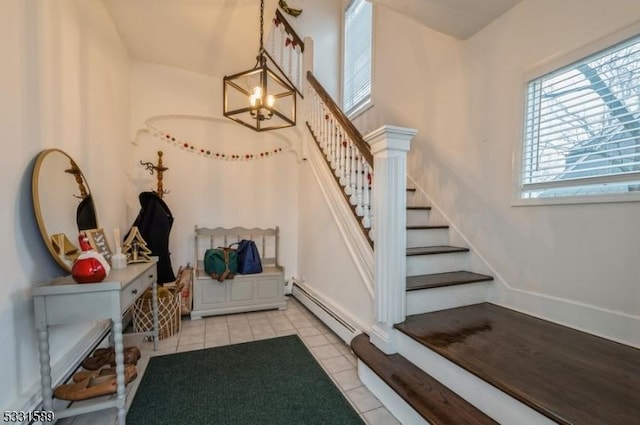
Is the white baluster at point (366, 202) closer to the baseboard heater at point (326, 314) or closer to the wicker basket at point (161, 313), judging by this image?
the baseboard heater at point (326, 314)

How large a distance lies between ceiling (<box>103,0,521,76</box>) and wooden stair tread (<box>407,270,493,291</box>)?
195cm

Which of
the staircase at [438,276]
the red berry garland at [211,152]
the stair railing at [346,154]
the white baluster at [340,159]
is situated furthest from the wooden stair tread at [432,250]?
the red berry garland at [211,152]

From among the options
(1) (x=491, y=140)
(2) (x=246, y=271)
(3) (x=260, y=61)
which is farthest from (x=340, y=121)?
(2) (x=246, y=271)

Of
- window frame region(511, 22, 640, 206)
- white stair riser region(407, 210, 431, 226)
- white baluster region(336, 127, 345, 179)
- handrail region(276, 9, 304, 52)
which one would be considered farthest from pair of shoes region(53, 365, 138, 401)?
handrail region(276, 9, 304, 52)

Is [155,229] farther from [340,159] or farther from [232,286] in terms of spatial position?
[340,159]

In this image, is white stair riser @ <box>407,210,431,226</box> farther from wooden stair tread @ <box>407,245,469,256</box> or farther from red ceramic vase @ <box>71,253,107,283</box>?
red ceramic vase @ <box>71,253,107,283</box>

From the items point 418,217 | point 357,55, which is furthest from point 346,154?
point 357,55

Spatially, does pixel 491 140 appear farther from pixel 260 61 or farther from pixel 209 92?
pixel 209 92

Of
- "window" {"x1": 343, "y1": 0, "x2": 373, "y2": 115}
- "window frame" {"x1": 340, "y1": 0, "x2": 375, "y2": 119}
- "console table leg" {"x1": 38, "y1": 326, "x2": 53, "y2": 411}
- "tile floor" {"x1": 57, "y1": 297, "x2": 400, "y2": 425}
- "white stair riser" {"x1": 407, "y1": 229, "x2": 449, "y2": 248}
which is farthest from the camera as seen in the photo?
"window" {"x1": 343, "y1": 0, "x2": 373, "y2": 115}

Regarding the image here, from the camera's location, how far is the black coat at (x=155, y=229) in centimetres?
281

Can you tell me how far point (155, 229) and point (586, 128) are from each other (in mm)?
3512

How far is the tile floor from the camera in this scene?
1.61m

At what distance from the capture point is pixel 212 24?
2.67m

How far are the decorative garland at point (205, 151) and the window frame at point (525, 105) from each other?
2.85 meters
